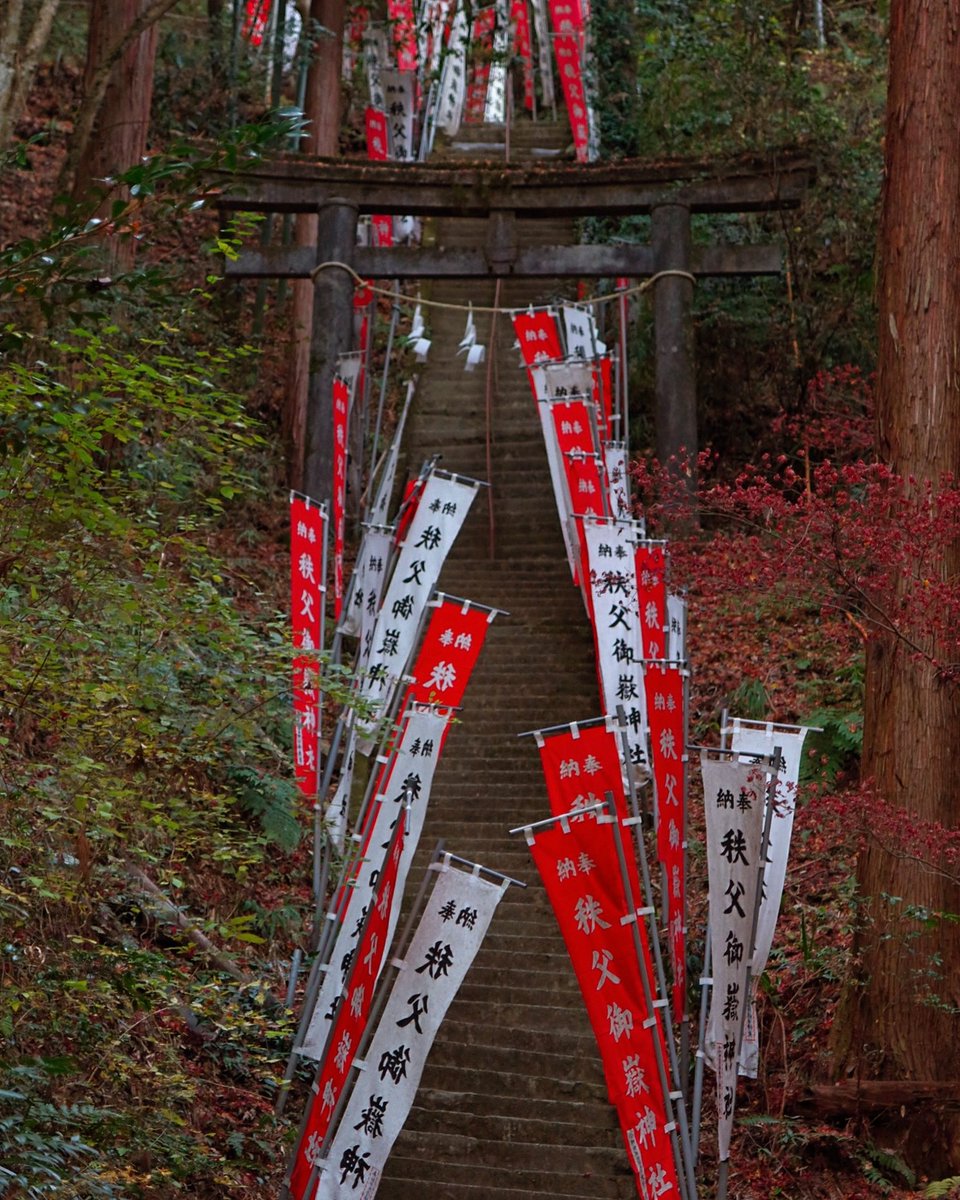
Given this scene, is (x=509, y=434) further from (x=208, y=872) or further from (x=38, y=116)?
(x=38, y=116)

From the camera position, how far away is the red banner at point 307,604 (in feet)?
27.6

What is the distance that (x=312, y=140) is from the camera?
1490 cm

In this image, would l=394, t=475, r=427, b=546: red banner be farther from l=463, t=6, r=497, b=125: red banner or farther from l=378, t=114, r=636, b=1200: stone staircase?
l=463, t=6, r=497, b=125: red banner

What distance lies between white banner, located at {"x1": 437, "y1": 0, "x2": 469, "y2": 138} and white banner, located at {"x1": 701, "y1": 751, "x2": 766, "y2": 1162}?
14.9 m

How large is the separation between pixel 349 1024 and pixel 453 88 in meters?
16.5

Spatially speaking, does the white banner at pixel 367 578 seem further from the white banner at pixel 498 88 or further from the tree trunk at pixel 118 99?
the white banner at pixel 498 88

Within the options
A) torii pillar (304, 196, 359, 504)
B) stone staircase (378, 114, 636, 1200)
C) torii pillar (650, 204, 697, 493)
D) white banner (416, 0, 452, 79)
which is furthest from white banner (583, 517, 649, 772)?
white banner (416, 0, 452, 79)

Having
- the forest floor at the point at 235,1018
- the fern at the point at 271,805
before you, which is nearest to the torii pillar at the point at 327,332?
the fern at the point at 271,805

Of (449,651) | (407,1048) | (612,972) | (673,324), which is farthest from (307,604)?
(673,324)

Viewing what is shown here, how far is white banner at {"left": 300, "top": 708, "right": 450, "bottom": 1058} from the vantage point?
7359mm

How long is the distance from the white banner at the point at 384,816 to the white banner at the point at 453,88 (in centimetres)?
1409

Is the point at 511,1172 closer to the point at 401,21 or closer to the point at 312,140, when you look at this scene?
the point at 312,140

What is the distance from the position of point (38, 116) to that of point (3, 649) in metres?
17.2

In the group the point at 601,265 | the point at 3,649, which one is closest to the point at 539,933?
the point at 3,649
